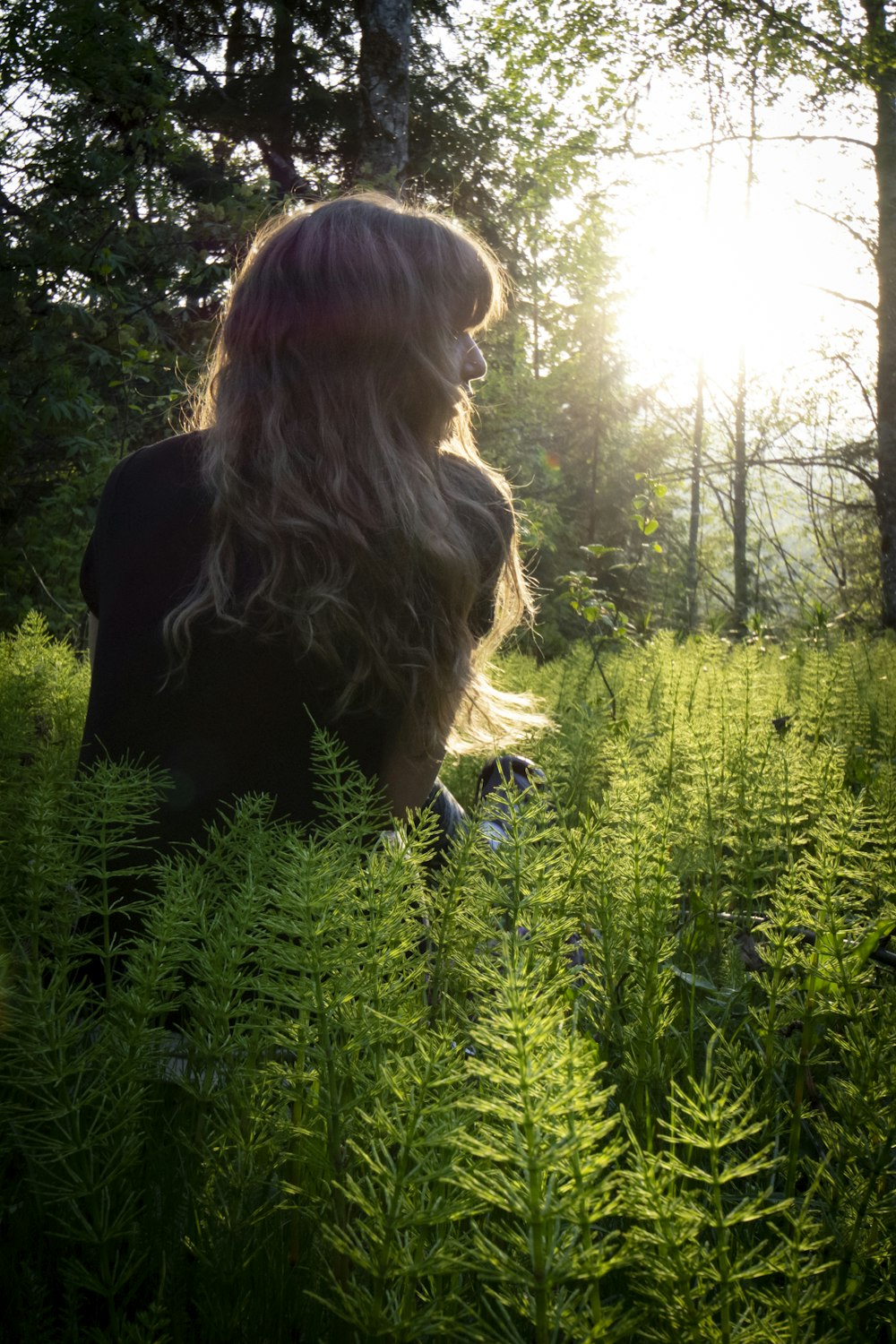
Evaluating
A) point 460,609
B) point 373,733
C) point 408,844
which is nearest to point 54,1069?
point 408,844

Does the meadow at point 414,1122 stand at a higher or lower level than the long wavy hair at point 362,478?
lower

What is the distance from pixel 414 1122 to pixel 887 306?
10.4 meters

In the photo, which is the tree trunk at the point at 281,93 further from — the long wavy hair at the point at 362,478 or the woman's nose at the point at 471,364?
the long wavy hair at the point at 362,478

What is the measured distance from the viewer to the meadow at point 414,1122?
53 cm

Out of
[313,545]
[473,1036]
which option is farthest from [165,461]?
[473,1036]

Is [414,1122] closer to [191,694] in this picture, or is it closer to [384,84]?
[191,694]

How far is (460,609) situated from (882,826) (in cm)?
117

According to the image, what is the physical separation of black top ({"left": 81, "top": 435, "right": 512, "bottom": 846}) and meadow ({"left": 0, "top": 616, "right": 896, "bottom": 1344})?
2.10ft

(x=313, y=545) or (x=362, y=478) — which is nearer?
(x=313, y=545)

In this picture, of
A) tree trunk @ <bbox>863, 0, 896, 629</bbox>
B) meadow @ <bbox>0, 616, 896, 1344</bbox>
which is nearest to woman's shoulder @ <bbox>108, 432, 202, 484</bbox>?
meadow @ <bbox>0, 616, 896, 1344</bbox>

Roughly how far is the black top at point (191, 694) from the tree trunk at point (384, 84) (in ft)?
24.3

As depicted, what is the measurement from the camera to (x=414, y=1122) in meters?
0.55

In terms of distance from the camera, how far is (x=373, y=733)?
2.02 meters

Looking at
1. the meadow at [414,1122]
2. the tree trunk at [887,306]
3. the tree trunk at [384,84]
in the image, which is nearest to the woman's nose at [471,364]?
the meadow at [414,1122]
